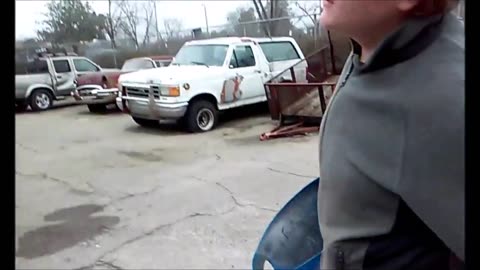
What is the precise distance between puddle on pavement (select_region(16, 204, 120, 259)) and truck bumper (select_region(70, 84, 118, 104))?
258 inches

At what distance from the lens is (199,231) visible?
392 centimetres

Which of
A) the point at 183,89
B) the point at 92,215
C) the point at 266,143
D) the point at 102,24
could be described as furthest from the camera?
the point at 102,24

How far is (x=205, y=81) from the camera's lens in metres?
8.33

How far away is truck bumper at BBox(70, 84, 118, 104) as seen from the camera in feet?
36.3

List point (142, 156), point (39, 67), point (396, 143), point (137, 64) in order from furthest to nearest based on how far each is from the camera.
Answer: point (39, 67) → point (137, 64) → point (142, 156) → point (396, 143)

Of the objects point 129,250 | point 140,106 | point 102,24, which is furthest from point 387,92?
Result: point 102,24

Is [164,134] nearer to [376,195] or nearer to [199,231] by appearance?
[199,231]

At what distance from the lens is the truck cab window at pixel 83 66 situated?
1265cm

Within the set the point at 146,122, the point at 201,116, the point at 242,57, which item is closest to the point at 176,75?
the point at 201,116

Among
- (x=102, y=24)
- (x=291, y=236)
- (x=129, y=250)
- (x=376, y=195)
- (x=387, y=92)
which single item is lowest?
(x=129, y=250)

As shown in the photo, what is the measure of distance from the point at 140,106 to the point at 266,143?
240cm


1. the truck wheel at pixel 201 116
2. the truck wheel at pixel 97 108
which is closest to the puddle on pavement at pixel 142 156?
the truck wheel at pixel 201 116

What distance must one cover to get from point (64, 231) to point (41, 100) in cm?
904

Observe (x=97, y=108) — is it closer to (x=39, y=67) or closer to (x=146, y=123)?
(x=39, y=67)
